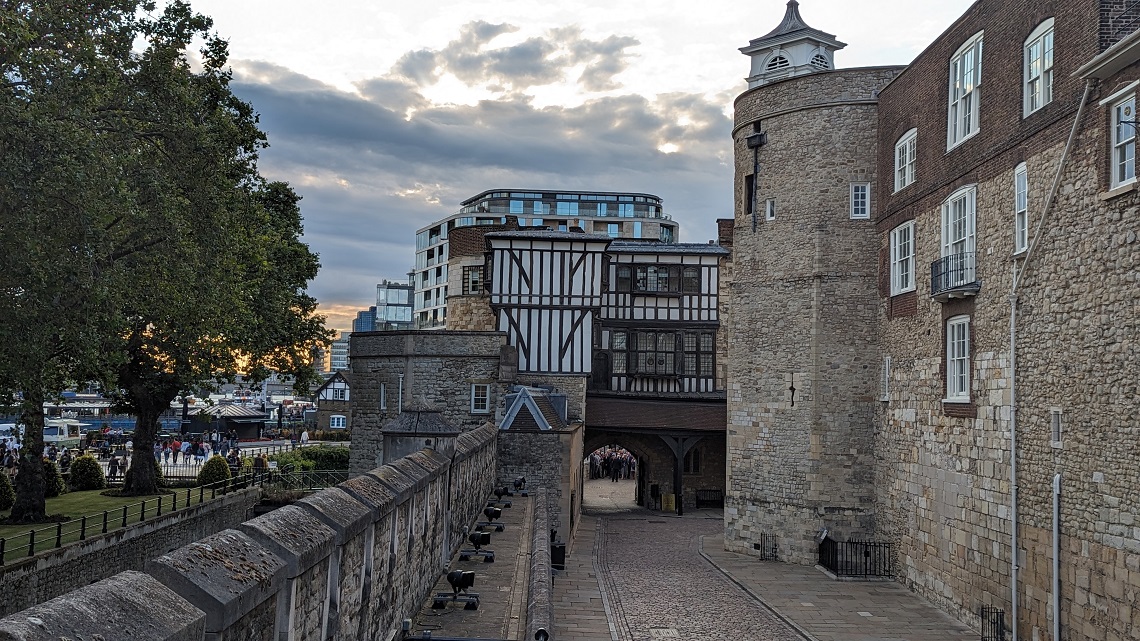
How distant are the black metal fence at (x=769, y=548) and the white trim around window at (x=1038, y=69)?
13.3m

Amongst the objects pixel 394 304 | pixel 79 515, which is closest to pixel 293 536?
pixel 79 515

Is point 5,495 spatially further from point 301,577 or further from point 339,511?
point 301,577

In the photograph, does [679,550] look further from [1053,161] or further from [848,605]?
[1053,161]

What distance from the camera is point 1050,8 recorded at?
1596cm

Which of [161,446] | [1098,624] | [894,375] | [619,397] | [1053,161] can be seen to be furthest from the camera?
[161,446]

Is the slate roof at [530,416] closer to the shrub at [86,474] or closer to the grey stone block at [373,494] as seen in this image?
the shrub at [86,474]

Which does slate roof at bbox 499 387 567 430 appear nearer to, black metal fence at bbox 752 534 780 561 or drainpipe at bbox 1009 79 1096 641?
black metal fence at bbox 752 534 780 561

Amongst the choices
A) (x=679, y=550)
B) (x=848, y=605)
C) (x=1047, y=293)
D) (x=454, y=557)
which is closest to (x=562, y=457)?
(x=679, y=550)

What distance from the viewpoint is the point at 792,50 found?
38.9 metres

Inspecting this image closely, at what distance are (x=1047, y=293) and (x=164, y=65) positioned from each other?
15840 mm

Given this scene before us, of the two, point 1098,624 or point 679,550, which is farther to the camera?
point 679,550

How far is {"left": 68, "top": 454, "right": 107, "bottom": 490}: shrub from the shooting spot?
30.4m

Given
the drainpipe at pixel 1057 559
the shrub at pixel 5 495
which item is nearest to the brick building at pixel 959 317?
the drainpipe at pixel 1057 559

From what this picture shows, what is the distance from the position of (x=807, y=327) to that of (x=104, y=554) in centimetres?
1752
